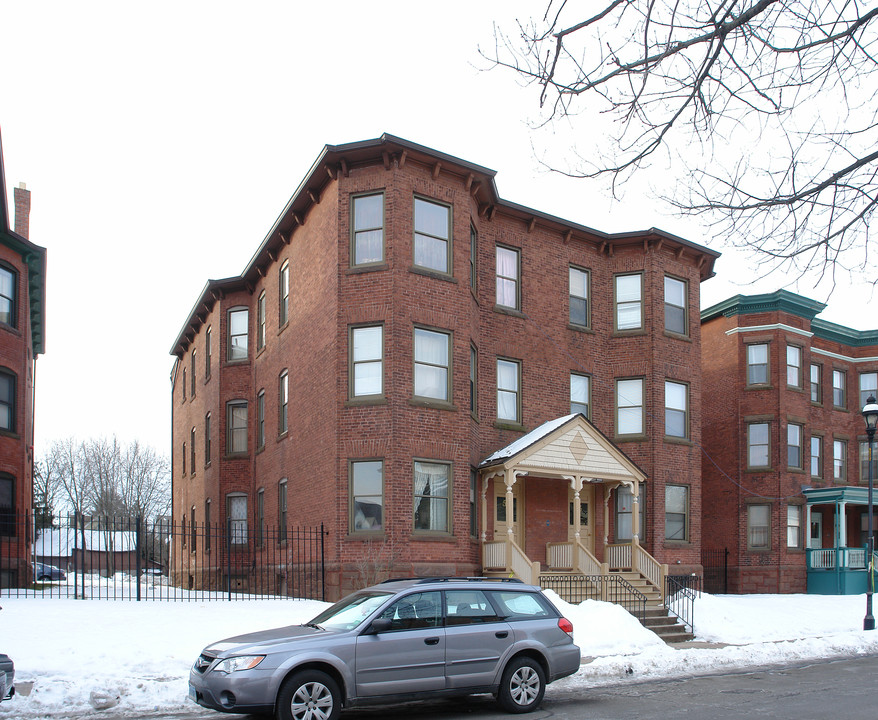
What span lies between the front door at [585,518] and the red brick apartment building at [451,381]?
0.21ft

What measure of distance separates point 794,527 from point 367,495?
65.4 feet

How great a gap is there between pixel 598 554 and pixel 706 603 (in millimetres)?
3362

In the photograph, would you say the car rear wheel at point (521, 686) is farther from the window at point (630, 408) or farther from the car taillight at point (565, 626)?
the window at point (630, 408)

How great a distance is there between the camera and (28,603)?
16766 mm

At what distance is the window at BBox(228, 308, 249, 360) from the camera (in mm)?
30578

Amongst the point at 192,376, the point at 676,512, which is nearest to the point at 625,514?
the point at 676,512

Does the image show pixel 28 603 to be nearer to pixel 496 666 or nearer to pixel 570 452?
pixel 496 666

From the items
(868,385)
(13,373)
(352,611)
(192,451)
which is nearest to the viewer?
(352,611)

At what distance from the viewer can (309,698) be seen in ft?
32.2

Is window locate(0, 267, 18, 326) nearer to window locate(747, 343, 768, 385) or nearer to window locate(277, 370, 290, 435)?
window locate(277, 370, 290, 435)

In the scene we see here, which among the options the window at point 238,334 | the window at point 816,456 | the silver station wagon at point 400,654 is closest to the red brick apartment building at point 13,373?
the window at point 238,334

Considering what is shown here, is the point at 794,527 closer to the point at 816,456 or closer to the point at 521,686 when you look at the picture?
the point at 816,456

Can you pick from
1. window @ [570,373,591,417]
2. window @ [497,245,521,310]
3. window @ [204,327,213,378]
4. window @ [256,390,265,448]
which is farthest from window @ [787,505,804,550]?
window @ [204,327,213,378]

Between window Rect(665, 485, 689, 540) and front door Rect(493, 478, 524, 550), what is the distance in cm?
517
